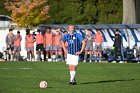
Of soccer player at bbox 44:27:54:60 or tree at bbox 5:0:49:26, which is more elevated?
tree at bbox 5:0:49:26

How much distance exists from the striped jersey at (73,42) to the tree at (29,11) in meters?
47.2

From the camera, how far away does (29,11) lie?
2704 inches

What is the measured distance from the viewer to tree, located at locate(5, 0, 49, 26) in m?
67.5

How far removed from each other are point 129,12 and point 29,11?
23.6 metres

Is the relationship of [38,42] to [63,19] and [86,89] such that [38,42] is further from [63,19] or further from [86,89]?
[63,19]

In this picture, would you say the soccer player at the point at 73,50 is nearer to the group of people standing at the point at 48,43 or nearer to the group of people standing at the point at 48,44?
the group of people standing at the point at 48,43

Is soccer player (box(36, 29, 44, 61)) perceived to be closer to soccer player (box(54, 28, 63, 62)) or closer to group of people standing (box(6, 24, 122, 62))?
group of people standing (box(6, 24, 122, 62))

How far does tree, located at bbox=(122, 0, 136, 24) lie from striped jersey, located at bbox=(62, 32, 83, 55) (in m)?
26.5

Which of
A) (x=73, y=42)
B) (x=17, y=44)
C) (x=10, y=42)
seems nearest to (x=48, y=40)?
(x=17, y=44)

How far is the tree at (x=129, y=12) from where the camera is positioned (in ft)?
152

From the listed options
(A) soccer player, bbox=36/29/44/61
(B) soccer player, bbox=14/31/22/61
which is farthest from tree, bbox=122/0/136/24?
(B) soccer player, bbox=14/31/22/61

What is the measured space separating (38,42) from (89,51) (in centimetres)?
318

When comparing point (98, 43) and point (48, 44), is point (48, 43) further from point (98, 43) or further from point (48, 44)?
point (98, 43)

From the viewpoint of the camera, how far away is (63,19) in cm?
6600
